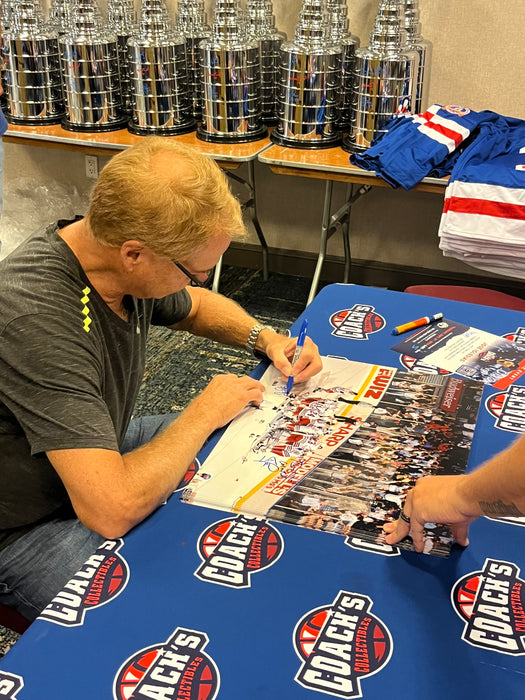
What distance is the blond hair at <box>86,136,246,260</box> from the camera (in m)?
1.22

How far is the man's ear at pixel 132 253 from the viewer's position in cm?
125

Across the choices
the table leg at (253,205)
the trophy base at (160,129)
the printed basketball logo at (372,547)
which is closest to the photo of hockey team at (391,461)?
the printed basketball logo at (372,547)

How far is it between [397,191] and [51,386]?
2.58 m

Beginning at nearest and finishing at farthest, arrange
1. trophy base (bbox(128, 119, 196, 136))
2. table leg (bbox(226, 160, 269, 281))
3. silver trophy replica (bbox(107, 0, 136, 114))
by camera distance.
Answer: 1. trophy base (bbox(128, 119, 196, 136))
2. silver trophy replica (bbox(107, 0, 136, 114))
3. table leg (bbox(226, 160, 269, 281))

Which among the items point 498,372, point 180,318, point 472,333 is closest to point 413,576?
point 498,372

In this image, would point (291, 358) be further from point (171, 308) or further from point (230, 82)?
point (230, 82)

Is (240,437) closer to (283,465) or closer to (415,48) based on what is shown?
(283,465)

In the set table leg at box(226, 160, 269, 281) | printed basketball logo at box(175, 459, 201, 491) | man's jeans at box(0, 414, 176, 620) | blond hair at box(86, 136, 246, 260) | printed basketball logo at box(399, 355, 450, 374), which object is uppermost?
blond hair at box(86, 136, 246, 260)

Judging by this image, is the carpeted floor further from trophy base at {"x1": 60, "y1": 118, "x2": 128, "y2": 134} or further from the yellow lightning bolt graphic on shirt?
the yellow lightning bolt graphic on shirt

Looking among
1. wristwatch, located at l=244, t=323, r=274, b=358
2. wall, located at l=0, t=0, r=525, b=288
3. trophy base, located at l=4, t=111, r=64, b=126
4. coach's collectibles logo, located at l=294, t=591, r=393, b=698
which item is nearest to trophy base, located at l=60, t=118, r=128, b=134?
trophy base, located at l=4, t=111, r=64, b=126

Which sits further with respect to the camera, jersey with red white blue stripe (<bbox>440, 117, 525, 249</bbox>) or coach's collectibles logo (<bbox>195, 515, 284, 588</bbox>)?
jersey with red white blue stripe (<bbox>440, 117, 525, 249</bbox>)

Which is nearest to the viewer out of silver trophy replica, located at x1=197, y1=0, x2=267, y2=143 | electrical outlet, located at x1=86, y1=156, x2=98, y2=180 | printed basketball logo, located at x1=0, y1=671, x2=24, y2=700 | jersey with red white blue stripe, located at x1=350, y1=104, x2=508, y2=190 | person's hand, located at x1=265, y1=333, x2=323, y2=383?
printed basketball logo, located at x1=0, y1=671, x2=24, y2=700

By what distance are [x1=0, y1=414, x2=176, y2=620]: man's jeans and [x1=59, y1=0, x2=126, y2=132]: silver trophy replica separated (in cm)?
229

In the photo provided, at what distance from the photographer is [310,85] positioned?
113 inches
